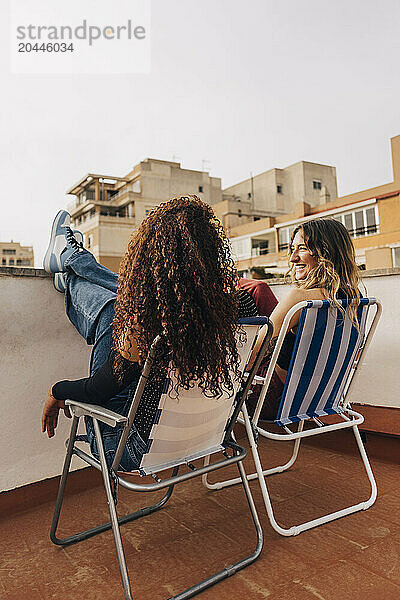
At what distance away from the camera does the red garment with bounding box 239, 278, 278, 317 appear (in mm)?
2383

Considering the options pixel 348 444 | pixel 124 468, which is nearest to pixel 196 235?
pixel 124 468

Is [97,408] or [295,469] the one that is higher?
[97,408]

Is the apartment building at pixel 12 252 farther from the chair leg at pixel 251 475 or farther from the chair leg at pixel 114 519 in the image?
the chair leg at pixel 114 519

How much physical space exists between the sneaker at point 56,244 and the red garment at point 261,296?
0.89 m

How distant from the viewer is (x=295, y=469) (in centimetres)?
246

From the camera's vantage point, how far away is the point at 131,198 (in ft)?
124

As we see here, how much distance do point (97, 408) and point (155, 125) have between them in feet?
131

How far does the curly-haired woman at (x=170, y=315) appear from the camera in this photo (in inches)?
51.1

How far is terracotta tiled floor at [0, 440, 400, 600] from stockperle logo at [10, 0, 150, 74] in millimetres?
5729

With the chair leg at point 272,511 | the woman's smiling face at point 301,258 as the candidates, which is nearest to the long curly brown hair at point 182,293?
the chair leg at point 272,511

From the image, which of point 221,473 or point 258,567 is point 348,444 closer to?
point 221,473

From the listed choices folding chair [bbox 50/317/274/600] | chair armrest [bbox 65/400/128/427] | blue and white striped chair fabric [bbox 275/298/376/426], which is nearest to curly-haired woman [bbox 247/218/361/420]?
blue and white striped chair fabric [bbox 275/298/376/426]

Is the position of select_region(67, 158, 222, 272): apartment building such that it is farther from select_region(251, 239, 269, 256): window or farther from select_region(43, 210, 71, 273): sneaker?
select_region(43, 210, 71, 273): sneaker

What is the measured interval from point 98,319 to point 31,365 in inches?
20.6
